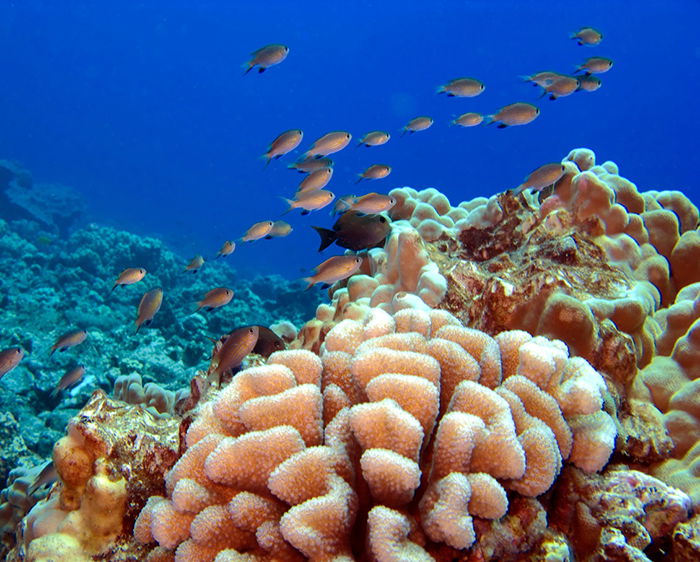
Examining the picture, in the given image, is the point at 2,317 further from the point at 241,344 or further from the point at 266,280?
the point at 266,280

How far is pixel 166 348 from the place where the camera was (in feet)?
35.1

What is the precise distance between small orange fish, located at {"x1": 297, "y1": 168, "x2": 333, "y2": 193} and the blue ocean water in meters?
81.4

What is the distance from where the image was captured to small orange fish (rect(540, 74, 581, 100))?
659 cm

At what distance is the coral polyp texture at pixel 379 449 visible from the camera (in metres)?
1.39

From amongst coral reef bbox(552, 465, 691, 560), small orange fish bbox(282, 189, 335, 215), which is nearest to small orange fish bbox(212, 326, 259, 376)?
coral reef bbox(552, 465, 691, 560)

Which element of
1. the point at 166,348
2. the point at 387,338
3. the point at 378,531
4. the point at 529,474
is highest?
the point at 166,348

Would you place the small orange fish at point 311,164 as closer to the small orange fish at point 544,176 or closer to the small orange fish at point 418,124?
the small orange fish at point 418,124

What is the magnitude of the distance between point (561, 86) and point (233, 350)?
634 centimetres

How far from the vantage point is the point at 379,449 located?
4.70 ft

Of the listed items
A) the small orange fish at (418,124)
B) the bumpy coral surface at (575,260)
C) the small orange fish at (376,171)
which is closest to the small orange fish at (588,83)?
the small orange fish at (418,124)

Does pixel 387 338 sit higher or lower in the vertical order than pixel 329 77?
lower

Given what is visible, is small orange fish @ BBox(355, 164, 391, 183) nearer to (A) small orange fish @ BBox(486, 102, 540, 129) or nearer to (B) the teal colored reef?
(A) small orange fish @ BBox(486, 102, 540, 129)

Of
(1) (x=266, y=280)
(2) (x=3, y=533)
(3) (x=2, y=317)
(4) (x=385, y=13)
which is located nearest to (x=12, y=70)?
(4) (x=385, y=13)

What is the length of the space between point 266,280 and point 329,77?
455ft
